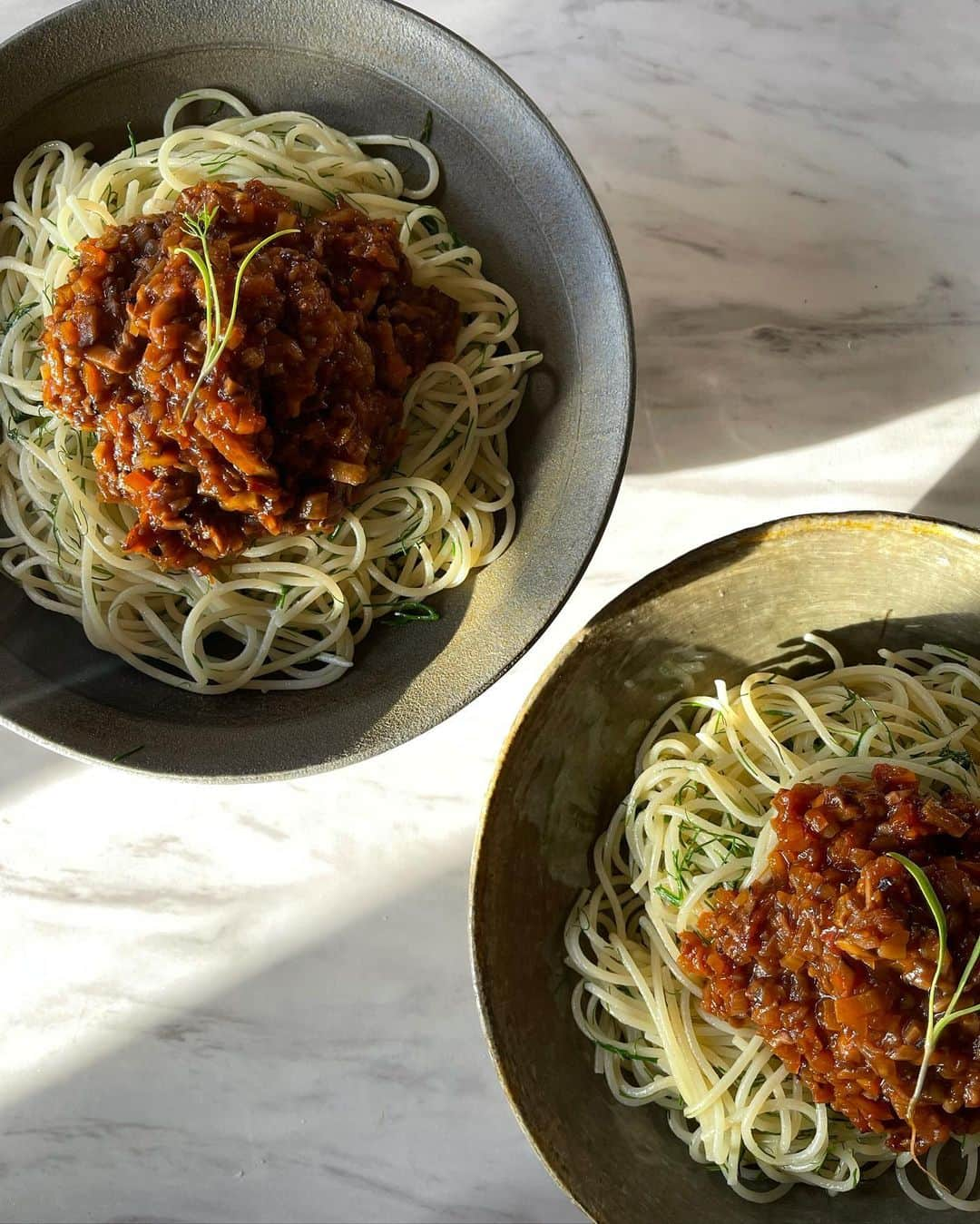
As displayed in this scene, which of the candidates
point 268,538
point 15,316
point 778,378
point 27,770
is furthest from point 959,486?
point 27,770

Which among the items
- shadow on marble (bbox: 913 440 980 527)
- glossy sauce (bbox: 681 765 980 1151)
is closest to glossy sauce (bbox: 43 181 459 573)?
glossy sauce (bbox: 681 765 980 1151)

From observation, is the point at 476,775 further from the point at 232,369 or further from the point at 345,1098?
the point at 232,369

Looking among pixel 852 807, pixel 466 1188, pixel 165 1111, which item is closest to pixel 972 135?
pixel 852 807

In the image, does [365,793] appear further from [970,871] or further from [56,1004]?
[970,871]

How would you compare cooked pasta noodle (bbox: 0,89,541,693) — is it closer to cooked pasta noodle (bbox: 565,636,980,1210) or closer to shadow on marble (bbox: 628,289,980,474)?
shadow on marble (bbox: 628,289,980,474)

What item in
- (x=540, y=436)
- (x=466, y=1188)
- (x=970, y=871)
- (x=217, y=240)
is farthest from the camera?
(x=466, y=1188)

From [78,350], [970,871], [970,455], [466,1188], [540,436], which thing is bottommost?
[466,1188]

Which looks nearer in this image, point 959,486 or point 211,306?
point 211,306
